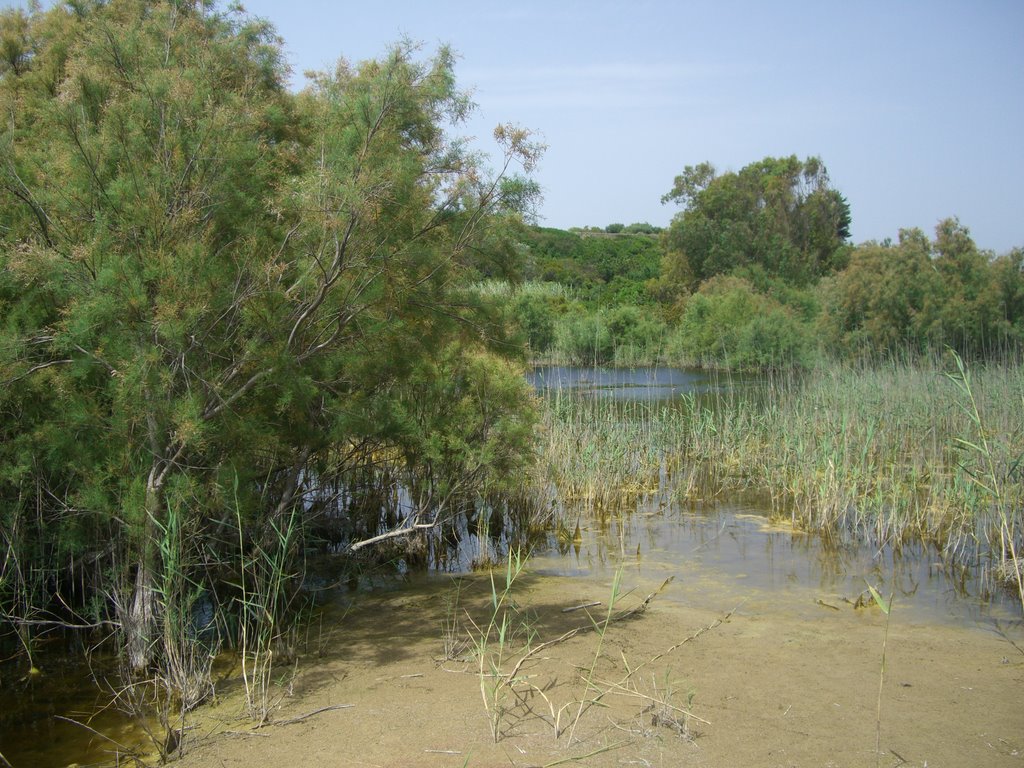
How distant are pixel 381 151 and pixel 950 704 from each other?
4.51 meters

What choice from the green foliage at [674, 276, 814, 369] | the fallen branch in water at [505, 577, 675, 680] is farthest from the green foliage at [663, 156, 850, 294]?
the fallen branch in water at [505, 577, 675, 680]

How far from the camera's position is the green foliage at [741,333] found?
2600 centimetres

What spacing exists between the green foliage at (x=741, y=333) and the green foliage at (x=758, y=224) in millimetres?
13929

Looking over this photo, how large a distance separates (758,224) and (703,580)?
49706 millimetres

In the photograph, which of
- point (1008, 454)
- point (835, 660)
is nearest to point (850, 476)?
point (1008, 454)

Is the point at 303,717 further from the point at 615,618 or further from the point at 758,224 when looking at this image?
the point at 758,224

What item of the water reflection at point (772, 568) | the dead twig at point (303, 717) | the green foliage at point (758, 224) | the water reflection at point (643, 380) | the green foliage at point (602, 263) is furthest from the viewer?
Result: the green foliage at point (758, 224)

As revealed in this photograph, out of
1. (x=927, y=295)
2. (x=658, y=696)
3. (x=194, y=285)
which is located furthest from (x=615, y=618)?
(x=927, y=295)

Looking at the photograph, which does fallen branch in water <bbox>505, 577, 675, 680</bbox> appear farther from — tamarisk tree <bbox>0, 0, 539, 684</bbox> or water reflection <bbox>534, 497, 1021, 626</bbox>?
tamarisk tree <bbox>0, 0, 539, 684</bbox>

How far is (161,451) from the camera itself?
5102 millimetres

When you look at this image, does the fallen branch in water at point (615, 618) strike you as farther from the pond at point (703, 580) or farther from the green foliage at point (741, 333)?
the green foliage at point (741, 333)

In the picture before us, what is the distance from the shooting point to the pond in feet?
15.5

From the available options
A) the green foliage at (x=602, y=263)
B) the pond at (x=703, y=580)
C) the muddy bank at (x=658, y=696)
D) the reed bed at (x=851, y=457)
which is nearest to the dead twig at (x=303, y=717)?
the muddy bank at (x=658, y=696)

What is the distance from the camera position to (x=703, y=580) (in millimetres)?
7328
